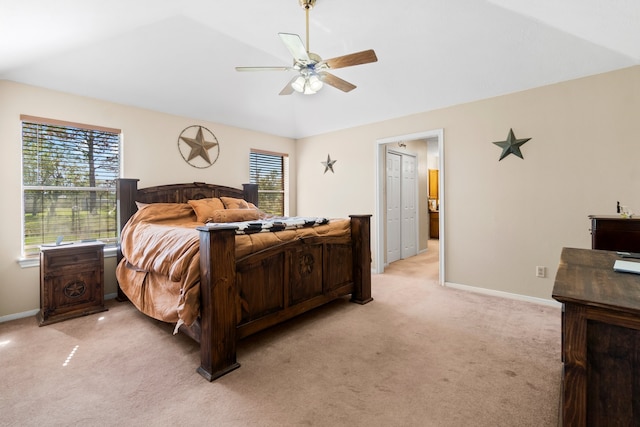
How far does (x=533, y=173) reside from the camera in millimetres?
3314

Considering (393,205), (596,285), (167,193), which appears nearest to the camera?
(596,285)

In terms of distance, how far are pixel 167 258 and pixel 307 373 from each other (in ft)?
4.46

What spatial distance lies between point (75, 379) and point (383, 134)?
14.3 ft

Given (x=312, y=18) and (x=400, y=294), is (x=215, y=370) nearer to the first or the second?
(x=400, y=294)

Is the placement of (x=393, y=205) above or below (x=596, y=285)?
above

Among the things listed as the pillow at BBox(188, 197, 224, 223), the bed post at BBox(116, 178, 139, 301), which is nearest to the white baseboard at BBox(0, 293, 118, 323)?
the bed post at BBox(116, 178, 139, 301)

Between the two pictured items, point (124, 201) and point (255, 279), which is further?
point (124, 201)

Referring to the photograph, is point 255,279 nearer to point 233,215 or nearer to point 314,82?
point 233,215

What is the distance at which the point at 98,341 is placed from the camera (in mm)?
2479

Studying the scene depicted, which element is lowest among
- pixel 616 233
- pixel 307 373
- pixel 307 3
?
pixel 307 373

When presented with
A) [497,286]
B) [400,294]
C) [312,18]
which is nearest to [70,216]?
[312,18]

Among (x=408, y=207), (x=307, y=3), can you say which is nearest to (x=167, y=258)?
(x=307, y=3)

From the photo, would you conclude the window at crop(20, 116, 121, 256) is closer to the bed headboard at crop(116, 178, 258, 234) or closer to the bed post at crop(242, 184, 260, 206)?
the bed headboard at crop(116, 178, 258, 234)

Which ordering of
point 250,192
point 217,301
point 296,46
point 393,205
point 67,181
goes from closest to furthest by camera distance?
point 217,301 < point 296,46 < point 67,181 < point 250,192 < point 393,205
